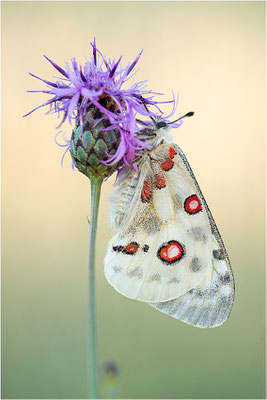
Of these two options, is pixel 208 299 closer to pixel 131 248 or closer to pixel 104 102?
pixel 131 248

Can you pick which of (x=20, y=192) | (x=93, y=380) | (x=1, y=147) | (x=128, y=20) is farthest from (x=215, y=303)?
(x=128, y=20)

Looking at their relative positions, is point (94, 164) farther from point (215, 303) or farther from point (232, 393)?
point (232, 393)

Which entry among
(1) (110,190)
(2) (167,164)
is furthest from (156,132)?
(1) (110,190)

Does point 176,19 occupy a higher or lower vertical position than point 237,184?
higher

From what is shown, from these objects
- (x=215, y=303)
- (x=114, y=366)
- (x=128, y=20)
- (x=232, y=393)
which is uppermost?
(x=128, y=20)

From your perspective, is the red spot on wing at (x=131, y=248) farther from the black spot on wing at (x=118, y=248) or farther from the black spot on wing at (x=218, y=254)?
the black spot on wing at (x=218, y=254)

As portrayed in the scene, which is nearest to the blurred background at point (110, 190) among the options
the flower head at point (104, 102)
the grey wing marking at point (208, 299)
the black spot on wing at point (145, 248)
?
the grey wing marking at point (208, 299)
